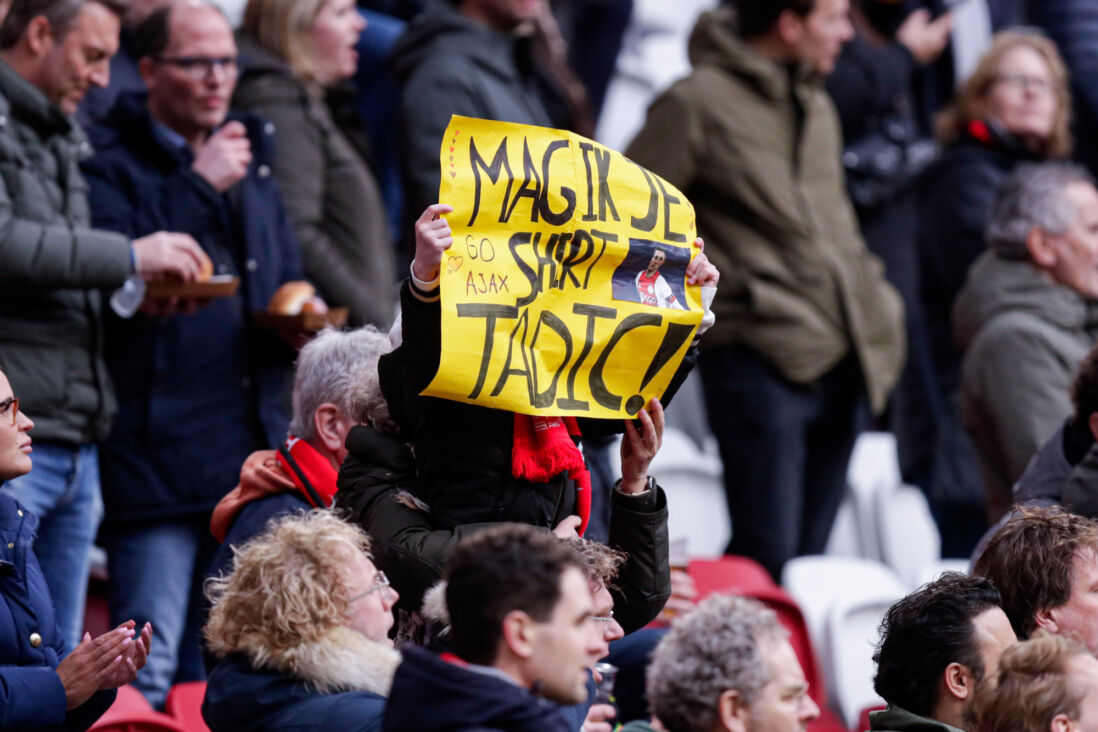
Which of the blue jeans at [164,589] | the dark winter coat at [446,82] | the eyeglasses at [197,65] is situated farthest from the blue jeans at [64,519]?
the dark winter coat at [446,82]

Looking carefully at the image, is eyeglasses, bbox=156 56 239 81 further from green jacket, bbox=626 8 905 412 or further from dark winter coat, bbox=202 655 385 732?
dark winter coat, bbox=202 655 385 732

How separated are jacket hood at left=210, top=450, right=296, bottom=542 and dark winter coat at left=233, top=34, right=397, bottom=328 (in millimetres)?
1581

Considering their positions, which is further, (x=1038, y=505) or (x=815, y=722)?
(x=815, y=722)

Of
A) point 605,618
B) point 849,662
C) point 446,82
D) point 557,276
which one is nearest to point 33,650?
point 605,618

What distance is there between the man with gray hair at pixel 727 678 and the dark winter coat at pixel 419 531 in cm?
15

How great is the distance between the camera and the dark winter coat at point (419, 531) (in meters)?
3.57

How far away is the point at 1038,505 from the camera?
475 cm

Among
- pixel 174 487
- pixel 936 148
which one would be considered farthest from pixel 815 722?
pixel 936 148

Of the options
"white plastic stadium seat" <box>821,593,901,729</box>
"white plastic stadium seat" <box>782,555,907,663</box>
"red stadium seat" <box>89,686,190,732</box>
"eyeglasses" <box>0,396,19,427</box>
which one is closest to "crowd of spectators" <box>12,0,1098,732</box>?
"eyeglasses" <box>0,396,19,427</box>

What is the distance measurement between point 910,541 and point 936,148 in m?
1.80

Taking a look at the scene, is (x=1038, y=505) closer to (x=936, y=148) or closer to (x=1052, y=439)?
(x=1052, y=439)

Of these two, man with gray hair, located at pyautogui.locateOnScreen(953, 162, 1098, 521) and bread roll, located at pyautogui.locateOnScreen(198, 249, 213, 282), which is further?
man with gray hair, located at pyautogui.locateOnScreen(953, 162, 1098, 521)

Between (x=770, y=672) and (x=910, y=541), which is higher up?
(x=770, y=672)

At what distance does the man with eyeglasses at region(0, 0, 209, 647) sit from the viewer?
→ 4699 millimetres
